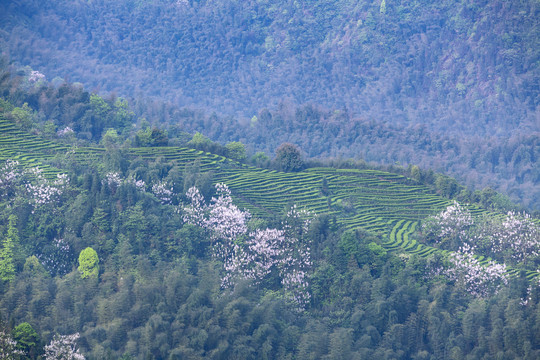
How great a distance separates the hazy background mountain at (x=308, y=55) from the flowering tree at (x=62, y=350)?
214ft

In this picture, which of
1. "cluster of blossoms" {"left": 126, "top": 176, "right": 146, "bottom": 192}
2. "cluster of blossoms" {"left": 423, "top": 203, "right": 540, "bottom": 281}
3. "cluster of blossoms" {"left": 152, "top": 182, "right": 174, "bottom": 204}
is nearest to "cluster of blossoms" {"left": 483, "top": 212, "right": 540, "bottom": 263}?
"cluster of blossoms" {"left": 423, "top": 203, "right": 540, "bottom": 281}

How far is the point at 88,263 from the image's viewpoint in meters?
29.9

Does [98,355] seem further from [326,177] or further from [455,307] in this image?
[326,177]

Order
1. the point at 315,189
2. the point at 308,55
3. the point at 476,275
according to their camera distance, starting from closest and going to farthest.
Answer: the point at 476,275 → the point at 315,189 → the point at 308,55

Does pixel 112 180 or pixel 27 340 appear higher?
pixel 112 180

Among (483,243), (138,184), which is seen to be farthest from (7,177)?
(483,243)

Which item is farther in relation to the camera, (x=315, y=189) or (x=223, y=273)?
(x=315, y=189)

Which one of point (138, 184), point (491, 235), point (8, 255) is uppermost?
point (138, 184)

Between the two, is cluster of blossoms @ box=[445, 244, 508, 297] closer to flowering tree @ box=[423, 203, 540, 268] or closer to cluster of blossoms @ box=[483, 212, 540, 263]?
flowering tree @ box=[423, 203, 540, 268]

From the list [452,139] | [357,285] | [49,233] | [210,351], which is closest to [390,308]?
[357,285]

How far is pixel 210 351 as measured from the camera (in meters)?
26.6

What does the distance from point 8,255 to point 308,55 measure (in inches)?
3028

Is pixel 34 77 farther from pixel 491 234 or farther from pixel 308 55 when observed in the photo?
pixel 491 234

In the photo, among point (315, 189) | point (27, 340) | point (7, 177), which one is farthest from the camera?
point (315, 189)
